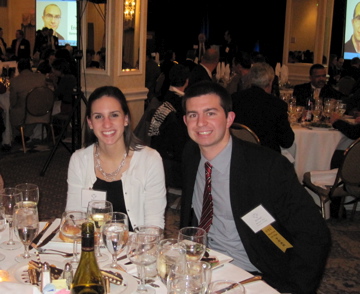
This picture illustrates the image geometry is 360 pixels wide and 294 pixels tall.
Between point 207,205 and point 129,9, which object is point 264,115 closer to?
point 207,205

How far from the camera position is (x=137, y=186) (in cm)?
265

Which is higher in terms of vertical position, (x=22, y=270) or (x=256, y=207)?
(x=256, y=207)

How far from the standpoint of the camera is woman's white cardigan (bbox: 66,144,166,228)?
2.64 metres

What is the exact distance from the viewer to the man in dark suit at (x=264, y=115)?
4.30 meters

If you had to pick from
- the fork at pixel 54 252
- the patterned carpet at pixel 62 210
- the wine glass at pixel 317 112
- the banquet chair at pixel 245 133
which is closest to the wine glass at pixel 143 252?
the fork at pixel 54 252

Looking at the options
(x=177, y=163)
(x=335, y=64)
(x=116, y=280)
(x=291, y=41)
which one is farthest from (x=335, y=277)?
(x=291, y=41)

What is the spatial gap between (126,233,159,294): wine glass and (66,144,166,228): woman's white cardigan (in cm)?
93

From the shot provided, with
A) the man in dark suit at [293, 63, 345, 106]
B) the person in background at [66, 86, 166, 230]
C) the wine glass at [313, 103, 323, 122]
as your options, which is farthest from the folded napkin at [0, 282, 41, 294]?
the man in dark suit at [293, 63, 345, 106]

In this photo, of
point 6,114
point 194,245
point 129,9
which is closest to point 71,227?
point 194,245

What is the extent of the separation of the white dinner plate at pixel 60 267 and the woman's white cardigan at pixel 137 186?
0.84 metres

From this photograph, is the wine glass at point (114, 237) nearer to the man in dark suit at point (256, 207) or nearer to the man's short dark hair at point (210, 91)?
the man in dark suit at point (256, 207)

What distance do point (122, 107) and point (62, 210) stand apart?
235cm

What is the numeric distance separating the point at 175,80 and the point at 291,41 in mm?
8723

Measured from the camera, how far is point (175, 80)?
4777 millimetres
